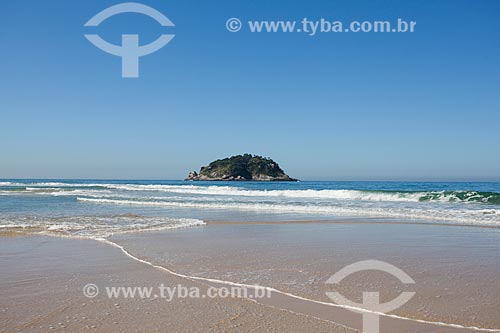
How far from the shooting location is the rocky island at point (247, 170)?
12188 centimetres

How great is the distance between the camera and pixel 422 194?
30.4 metres

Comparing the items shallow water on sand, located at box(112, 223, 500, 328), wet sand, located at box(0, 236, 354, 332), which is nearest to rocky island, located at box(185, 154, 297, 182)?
shallow water on sand, located at box(112, 223, 500, 328)

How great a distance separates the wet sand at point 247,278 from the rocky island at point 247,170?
11085 cm

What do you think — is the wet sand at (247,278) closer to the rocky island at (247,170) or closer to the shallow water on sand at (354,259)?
the shallow water on sand at (354,259)

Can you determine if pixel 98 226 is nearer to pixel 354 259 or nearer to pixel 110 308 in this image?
pixel 354 259

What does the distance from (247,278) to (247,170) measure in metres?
118

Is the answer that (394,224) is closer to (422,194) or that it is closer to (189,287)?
(189,287)

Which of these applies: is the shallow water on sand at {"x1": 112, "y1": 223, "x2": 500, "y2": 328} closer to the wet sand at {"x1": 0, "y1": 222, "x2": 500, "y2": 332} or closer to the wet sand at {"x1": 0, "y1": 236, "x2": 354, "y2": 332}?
the wet sand at {"x1": 0, "y1": 222, "x2": 500, "y2": 332}

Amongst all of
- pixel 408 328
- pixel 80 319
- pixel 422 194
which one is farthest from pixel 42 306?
pixel 422 194

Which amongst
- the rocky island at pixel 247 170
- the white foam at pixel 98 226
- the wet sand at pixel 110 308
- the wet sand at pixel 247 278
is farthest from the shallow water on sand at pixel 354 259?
the rocky island at pixel 247 170

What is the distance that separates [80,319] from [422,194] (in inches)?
1177

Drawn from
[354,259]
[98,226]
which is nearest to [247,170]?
[98,226]

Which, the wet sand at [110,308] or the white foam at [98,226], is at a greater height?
the white foam at [98,226]

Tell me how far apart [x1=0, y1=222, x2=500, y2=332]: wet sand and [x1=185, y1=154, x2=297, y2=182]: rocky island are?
11085 cm
